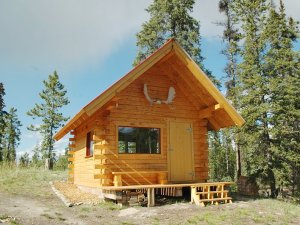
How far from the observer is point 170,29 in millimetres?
24625

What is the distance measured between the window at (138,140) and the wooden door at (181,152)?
0.64 meters

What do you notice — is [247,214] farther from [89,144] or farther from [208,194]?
[89,144]

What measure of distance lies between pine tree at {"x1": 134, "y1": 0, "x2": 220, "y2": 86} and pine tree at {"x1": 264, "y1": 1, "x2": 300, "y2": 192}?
229 inches

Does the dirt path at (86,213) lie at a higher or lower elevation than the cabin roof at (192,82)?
lower

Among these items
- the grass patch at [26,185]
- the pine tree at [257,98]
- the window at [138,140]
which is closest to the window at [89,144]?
the window at [138,140]

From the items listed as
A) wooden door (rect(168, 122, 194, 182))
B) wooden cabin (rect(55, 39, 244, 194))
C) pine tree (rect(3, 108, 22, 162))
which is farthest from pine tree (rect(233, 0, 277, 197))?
pine tree (rect(3, 108, 22, 162))

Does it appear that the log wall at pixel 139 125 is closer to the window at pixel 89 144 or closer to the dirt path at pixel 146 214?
the window at pixel 89 144

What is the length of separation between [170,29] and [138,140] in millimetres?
13765

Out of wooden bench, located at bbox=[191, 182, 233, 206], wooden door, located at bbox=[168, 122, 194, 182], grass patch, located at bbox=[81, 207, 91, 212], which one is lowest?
grass patch, located at bbox=[81, 207, 91, 212]

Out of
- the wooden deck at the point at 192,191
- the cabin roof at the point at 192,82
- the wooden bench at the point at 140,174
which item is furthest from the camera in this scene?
the wooden bench at the point at 140,174

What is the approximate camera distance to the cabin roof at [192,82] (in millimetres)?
11500

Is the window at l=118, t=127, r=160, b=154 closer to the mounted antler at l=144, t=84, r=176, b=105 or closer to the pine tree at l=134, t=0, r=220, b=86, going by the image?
the mounted antler at l=144, t=84, r=176, b=105

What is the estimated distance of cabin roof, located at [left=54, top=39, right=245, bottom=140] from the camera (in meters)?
11.5

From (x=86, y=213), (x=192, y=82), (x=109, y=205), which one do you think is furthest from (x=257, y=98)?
(x=86, y=213)
